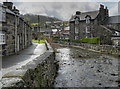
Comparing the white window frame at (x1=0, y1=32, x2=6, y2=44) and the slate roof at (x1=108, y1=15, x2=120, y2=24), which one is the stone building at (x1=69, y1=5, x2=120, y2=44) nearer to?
the slate roof at (x1=108, y1=15, x2=120, y2=24)

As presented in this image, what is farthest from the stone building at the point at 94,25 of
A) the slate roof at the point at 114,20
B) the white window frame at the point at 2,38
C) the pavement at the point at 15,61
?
the white window frame at the point at 2,38

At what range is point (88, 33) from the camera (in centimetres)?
5256

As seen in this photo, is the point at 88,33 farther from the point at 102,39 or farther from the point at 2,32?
the point at 2,32

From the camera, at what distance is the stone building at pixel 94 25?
4566 centimetres

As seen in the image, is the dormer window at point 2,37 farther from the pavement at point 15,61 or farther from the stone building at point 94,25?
the stone building at point 94,25

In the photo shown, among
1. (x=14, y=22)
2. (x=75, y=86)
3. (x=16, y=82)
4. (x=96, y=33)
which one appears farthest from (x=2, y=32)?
(x=96, y=33)

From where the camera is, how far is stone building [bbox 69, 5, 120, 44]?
45.7m

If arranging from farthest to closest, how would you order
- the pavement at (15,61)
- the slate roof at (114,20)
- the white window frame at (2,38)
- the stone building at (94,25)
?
1. the slate roof at (114,20)
2. the stone building at (94,25)
3. the white window frame at (2,38)
4. the pavement at (15,61)

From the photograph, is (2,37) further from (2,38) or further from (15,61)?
(15,61)

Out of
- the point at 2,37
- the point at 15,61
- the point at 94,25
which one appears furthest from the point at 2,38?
the point at 94,25

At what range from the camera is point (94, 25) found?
50.8 metres

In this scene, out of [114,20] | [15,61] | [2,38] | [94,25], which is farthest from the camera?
[94,25]

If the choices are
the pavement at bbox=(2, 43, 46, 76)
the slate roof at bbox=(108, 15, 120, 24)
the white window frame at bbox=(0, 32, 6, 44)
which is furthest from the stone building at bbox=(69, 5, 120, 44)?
the white window frame at bbox=(0, 32, 6, 44)

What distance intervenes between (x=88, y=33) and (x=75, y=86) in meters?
43.3
